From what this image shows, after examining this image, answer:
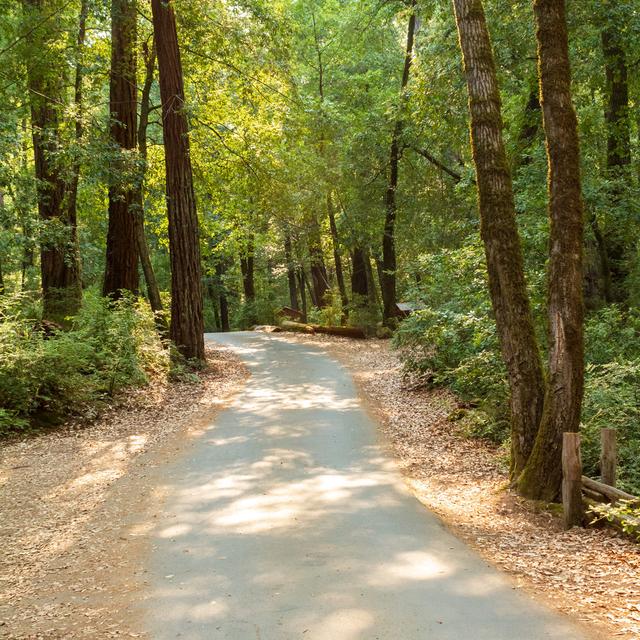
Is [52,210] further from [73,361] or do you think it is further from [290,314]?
[290,314]

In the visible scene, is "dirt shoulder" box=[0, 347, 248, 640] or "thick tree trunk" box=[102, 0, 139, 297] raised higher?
"thick tree trunk" box=[102, 0, 139, 297]

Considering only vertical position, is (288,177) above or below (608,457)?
above

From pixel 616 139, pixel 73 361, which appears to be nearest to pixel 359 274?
pixel 616 139

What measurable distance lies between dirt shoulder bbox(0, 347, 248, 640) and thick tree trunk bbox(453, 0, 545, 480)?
14.2ft

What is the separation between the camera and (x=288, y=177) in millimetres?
19203

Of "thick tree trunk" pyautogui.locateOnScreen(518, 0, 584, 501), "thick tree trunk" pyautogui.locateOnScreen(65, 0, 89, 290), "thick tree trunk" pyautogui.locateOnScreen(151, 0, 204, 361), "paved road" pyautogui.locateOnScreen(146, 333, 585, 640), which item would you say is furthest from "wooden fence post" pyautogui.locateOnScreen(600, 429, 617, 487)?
"thick tree trunk" pyautogui.locateOnScreen(65, 0, 89, 290)

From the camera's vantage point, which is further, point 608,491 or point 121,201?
point 121,201

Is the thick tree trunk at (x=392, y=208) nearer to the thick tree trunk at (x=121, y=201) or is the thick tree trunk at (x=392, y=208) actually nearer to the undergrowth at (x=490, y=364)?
the thick tree trunk at (x=121, y=201)

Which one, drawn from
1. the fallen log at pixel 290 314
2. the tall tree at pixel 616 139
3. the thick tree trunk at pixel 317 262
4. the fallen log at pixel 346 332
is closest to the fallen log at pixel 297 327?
the fallen log at pixel 346 332

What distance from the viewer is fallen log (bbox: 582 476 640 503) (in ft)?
19.2

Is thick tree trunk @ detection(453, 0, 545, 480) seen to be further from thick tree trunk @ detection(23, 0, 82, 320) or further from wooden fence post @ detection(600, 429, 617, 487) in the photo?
thick tree trunk @ detection(23, 0, 82, 320)

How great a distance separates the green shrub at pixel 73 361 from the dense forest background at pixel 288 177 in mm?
42

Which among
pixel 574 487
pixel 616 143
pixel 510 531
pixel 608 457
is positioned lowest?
pixel 510 531

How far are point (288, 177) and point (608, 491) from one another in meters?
14.9
